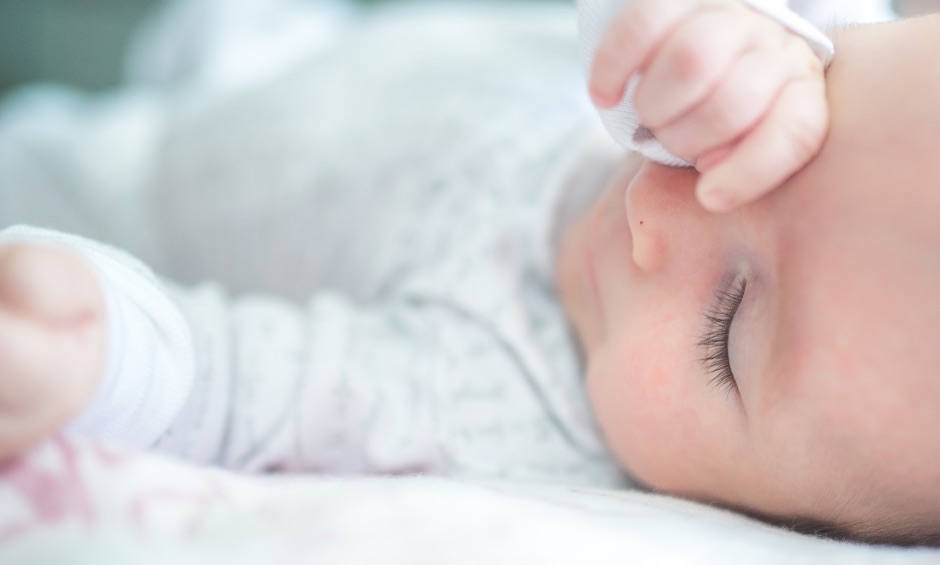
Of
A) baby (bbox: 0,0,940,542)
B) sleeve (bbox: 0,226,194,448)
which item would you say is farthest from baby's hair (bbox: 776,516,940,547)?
sleeve (bbox: 0,226,194,448)

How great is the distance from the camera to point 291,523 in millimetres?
376

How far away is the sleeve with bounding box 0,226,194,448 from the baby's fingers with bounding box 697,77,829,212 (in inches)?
14.0

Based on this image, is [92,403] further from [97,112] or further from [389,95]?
[97,112]

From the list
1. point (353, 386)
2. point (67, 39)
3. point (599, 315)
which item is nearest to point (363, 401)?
point (353, 386)

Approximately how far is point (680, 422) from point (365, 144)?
547 mm

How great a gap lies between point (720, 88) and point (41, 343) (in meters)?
0.38

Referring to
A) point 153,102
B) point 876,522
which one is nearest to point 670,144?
point 876,522

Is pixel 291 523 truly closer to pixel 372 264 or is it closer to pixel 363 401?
pixel 363 401

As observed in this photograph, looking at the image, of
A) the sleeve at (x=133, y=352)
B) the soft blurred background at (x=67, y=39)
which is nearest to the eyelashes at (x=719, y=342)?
the sleeve at (x=133, y=352)

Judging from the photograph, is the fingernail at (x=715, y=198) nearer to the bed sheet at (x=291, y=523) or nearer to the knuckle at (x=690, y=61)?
the knuckle at (x=690, y=61)

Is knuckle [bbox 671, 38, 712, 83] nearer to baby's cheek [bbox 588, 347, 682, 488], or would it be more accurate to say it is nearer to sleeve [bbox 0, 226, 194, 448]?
baby's cheek [bbox 588, 347, 682, 488]

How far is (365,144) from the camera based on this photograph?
983mm

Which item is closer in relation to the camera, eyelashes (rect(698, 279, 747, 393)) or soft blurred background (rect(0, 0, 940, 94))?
eyelashes (rect(698, 279, 747, 393))

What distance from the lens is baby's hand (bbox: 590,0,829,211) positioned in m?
0.46
